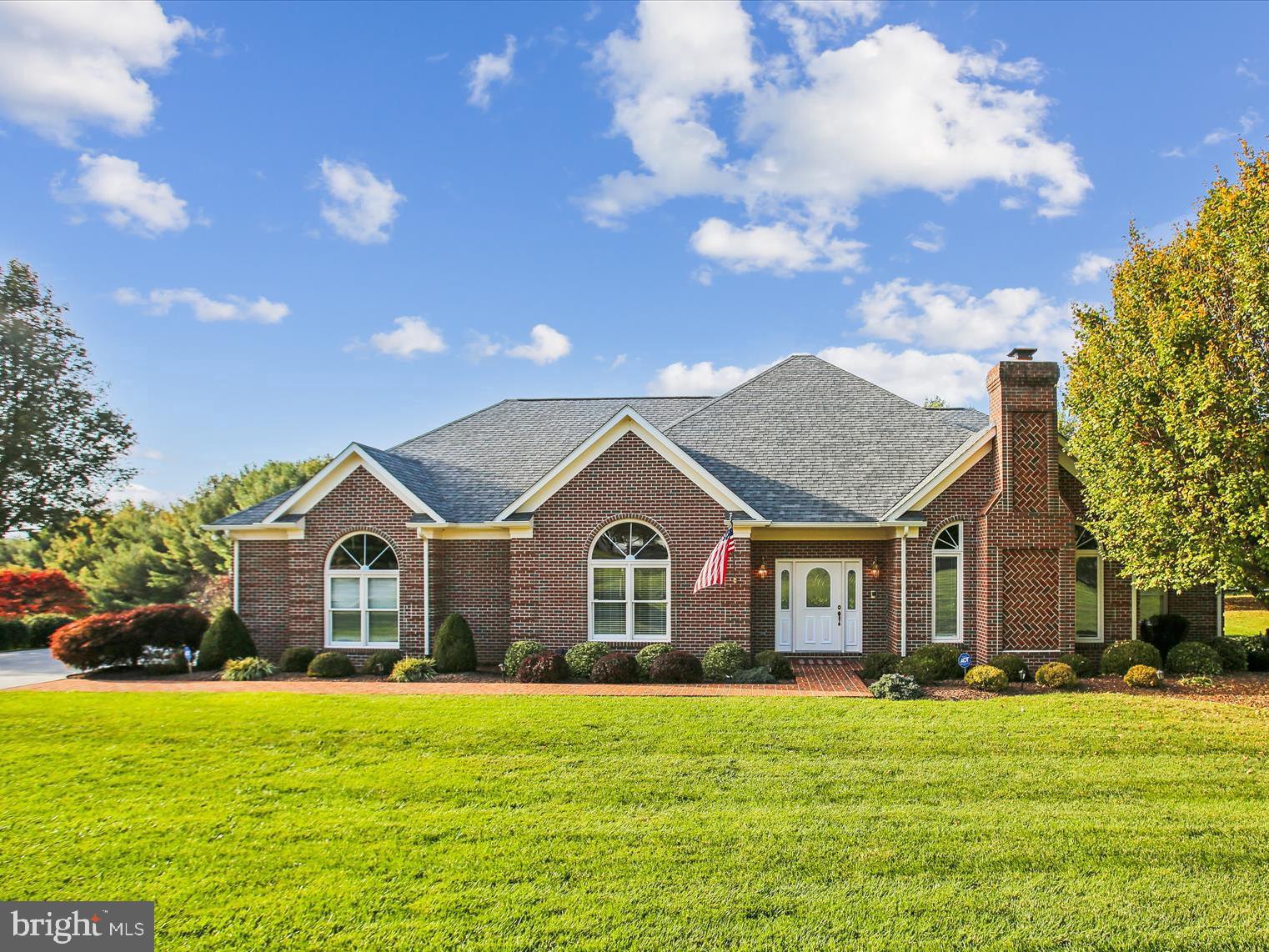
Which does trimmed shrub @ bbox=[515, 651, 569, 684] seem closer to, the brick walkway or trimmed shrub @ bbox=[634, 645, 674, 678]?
the brick walkway

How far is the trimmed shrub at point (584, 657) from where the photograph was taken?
52.3 ft

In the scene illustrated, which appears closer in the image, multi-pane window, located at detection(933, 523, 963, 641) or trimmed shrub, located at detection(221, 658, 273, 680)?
trimmed shrub, located at detection(221, 658, 273, 680)

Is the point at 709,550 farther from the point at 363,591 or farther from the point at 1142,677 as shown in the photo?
the point at 1142,677

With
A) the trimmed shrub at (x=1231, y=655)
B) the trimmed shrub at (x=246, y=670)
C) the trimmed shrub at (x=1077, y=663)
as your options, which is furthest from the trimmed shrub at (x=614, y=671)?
the trimmed shrub at (x=1231, y=655)

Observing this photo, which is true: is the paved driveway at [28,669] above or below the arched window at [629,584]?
below

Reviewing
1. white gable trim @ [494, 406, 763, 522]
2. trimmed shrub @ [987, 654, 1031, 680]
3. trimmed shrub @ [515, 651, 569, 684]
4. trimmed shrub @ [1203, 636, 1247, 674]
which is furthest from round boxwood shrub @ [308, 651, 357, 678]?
trimmed shrub @ [1203, 636, 1247, 674]

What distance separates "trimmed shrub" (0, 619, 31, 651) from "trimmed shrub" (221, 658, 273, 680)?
13510mm

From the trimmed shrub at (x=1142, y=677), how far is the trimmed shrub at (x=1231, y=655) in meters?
3.18

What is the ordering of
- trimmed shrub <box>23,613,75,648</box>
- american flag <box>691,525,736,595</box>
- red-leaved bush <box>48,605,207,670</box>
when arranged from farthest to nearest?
1. trimmed shrub <box>23,613,75,648</box>
2. red-leaved bush <box>48,605,207,670</box>
3. american flag <box>691,525,736,595</box>

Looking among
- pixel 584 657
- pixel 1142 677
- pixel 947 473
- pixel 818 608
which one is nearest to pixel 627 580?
pixel 584 657

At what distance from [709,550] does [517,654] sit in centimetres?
486

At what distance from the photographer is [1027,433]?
16156 millimetres

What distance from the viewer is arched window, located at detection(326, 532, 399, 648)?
58.6ft

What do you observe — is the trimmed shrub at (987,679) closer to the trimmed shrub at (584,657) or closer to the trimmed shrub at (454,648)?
the trimmed shrub at (584,657)
